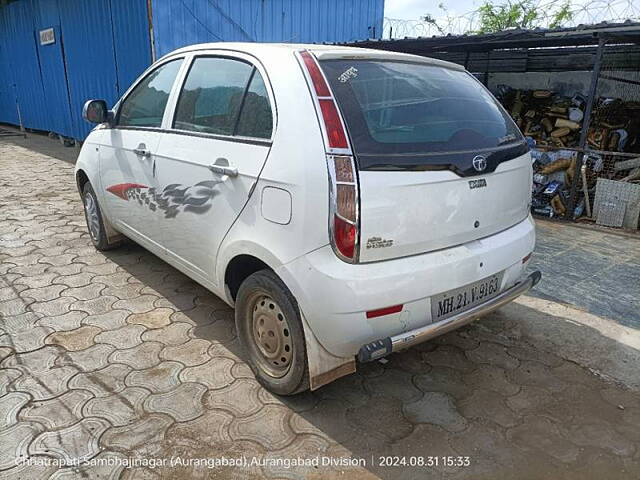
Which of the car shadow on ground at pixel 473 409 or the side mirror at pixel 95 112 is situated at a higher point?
the side mirror at pixel 95 112

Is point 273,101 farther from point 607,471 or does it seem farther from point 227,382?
point 607,471

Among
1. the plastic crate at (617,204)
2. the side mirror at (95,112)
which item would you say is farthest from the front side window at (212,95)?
the plastic crate at (617,204)

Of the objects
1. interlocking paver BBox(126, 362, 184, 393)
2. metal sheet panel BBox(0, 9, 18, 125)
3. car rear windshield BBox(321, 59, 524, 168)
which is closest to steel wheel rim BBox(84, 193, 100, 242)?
interlocking paver BBox(126, 362, 184, 393)

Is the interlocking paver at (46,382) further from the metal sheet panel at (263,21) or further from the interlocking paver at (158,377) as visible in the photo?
the metal sheet panel at (263,21)

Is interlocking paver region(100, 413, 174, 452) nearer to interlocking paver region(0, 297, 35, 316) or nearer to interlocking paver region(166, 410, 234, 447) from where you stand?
interlocking paver region(166, 410, 234, 447)

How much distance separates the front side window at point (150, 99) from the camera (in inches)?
123

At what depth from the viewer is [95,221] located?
4.24 m

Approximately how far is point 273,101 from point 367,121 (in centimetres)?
47

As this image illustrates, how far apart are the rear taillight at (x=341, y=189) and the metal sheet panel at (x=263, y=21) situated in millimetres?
6891

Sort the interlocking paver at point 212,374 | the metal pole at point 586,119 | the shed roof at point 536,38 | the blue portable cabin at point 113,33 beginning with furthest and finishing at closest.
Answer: the blue portable cabin at point 113,33, the metal pole at point 586,119, the shed roof at point 536,38, the interlocking paver at point 212,374

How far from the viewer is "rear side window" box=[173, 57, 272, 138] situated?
2.33m

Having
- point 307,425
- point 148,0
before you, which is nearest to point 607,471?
point 307,425

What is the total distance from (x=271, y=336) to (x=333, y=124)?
1.09 m

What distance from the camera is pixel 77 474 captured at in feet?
6.32
